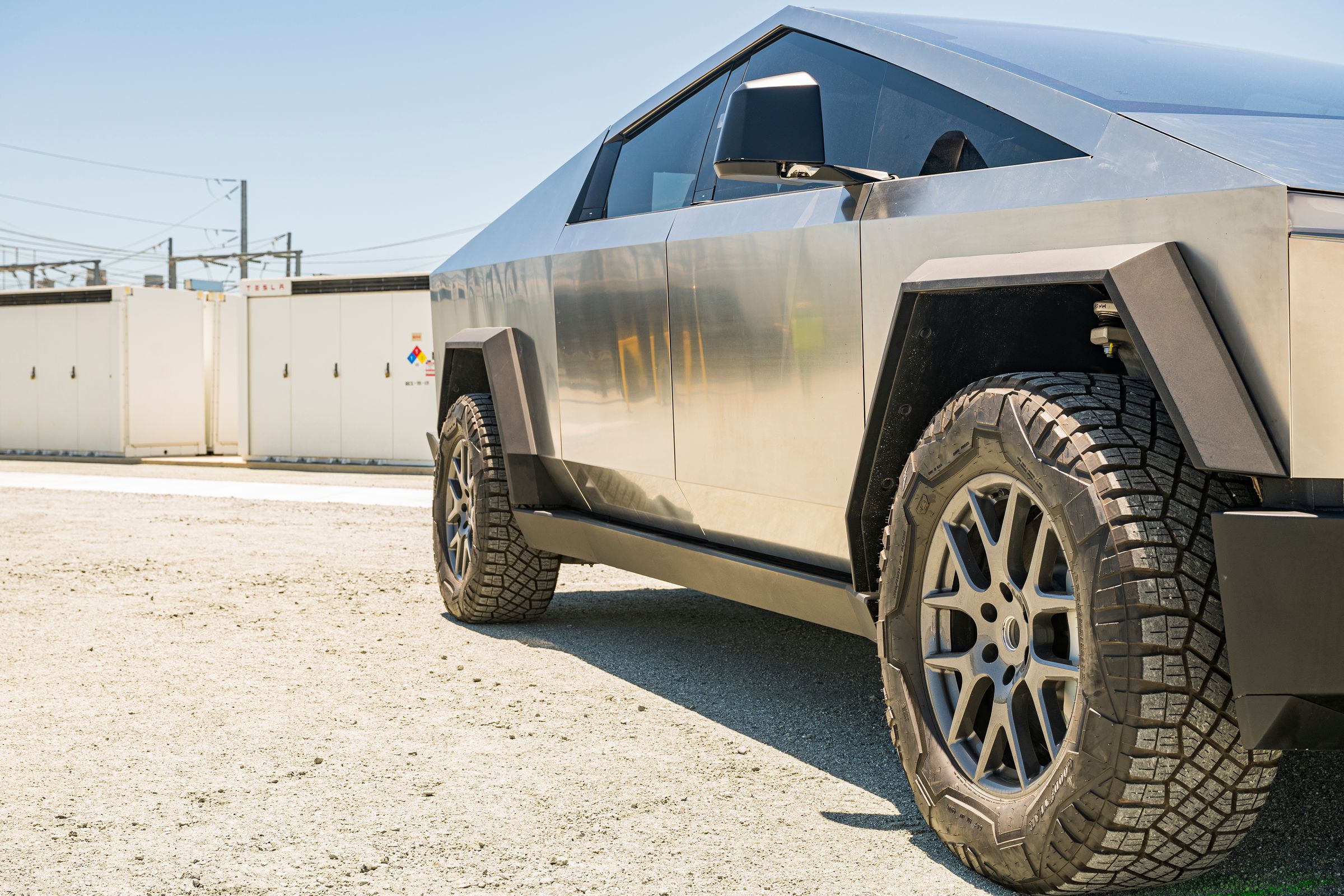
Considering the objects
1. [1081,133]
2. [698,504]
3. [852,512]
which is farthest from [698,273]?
[1081,133]

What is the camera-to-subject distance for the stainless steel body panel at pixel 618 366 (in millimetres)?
3873

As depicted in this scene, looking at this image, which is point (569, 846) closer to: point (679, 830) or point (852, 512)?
point (679, 830)

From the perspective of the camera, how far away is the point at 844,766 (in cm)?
333

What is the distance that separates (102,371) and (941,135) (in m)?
19.4

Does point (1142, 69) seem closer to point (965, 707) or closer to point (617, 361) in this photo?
point (965, 707)

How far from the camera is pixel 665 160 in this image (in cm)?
420

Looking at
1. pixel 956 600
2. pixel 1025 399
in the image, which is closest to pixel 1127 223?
pixel 1025 399

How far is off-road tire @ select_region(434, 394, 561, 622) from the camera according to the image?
16.5 feet

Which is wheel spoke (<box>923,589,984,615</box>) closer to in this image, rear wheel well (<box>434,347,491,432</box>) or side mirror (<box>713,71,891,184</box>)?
side mirror (<box>713,71,891,184</box>)

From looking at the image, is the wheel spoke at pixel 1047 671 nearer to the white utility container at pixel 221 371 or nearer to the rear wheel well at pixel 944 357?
the rear wheel well at pixel 944 357

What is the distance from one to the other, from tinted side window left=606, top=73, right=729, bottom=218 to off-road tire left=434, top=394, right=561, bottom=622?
1.13 meters

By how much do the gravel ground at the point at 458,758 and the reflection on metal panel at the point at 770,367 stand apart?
0.64 m

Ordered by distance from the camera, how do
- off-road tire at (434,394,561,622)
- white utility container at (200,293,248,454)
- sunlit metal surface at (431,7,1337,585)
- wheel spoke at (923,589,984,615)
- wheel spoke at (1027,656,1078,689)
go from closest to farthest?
sunlit metal surface at (431,7,1337,585) < wheel spoke at (1027,656,1078,689) < wheel spoke at (923,589,984,615) < off-road tire at (434,394,561,622) < white utility container at (200,293,248,454)

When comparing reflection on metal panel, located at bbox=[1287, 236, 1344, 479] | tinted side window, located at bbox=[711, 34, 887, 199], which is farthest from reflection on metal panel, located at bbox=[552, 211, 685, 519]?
reflection on metal panel, located at bbox=[1287, 236, 1344, 479]
